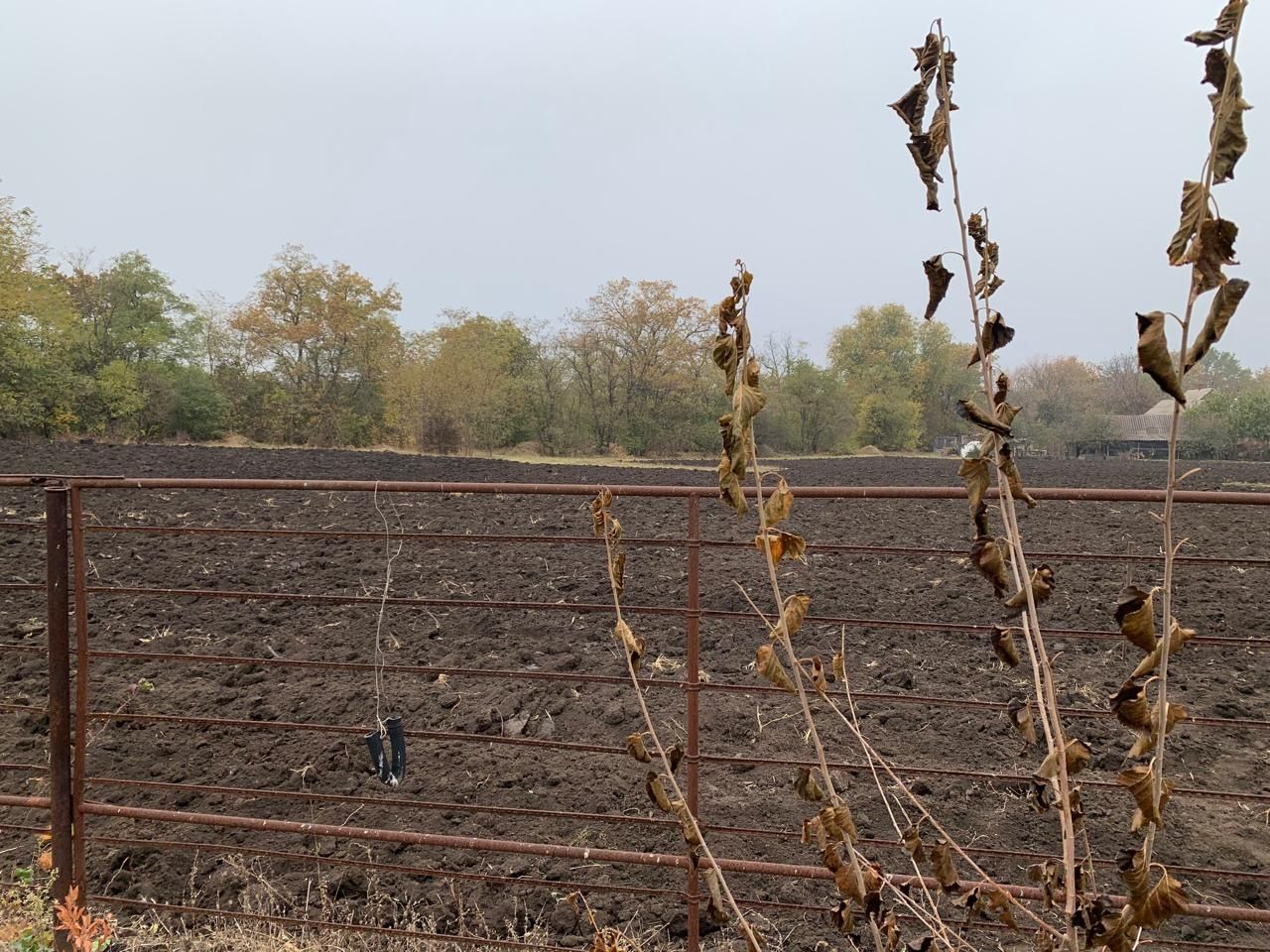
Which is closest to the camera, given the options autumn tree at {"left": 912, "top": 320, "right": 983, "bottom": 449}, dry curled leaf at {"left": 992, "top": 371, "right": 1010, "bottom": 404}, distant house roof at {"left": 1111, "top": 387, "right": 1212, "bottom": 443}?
dry curled leaf at {"left": 992, "top": 371, "right": 1010, "bottom": 404}

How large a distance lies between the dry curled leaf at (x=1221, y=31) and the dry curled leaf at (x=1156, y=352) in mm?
298

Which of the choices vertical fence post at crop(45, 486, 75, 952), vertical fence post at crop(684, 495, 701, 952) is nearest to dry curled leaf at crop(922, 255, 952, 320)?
vertical fence post at crop(684, 495, 701, 952)

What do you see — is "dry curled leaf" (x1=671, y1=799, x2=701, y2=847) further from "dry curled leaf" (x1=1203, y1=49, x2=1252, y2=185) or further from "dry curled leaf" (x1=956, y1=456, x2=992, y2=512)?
"dry curled leaf" (x1=1203, y1=49, x2=1252, y2=185)

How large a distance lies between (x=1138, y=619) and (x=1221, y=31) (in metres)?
0.64

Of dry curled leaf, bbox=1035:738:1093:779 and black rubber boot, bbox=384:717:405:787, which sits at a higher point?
dry curled leaf, bbox=1035:738:1093:779

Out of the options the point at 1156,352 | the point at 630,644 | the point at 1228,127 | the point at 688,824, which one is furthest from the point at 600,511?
the point at 1228,127

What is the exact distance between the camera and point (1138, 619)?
37.8 inches

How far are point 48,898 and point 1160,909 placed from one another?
3331 millimetres

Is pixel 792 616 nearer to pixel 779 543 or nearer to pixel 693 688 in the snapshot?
pixel 779 543

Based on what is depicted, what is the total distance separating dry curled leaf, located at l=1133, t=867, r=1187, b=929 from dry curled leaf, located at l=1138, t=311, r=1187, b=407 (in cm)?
56

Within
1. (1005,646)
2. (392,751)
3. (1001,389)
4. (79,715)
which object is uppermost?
(1001,389)

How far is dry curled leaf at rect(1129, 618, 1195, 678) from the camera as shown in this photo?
3.15 ft

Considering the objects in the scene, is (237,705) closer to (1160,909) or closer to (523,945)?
(523,945)

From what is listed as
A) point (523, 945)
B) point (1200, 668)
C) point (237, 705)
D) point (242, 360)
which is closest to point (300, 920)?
point (523, 945)
